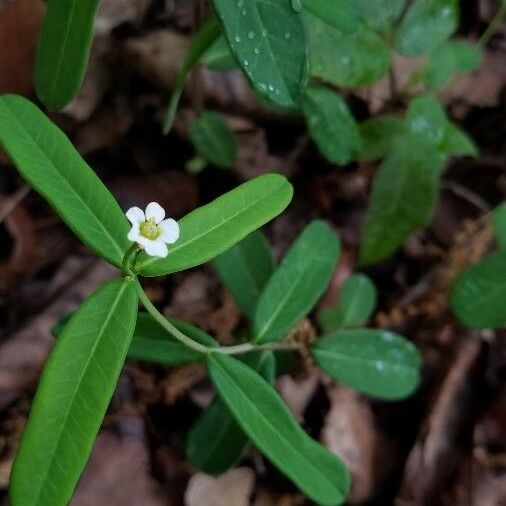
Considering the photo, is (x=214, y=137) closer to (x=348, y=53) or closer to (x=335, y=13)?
(x=348, y=53)

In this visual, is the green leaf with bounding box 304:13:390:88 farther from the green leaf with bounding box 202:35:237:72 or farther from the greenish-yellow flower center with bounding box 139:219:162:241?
the greenish-yellow flower center with bounding box 139:219:162:241

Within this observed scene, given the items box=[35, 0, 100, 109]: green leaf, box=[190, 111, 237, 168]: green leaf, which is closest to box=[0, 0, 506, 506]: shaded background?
box=[190, 111, 237, 168]: green leaf

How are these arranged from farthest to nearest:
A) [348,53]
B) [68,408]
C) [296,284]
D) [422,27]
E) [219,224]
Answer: [422,27]
[348,53]
[296,284]
[219,224]
[68,408]

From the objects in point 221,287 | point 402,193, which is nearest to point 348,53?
point 402,193

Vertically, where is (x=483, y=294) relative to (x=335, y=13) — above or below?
below

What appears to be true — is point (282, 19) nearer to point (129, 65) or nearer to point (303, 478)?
point (303, 478)

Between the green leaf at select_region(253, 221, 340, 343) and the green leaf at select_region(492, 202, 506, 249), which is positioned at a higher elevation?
the green leaf at select_region(492, 202, 506, 249)
